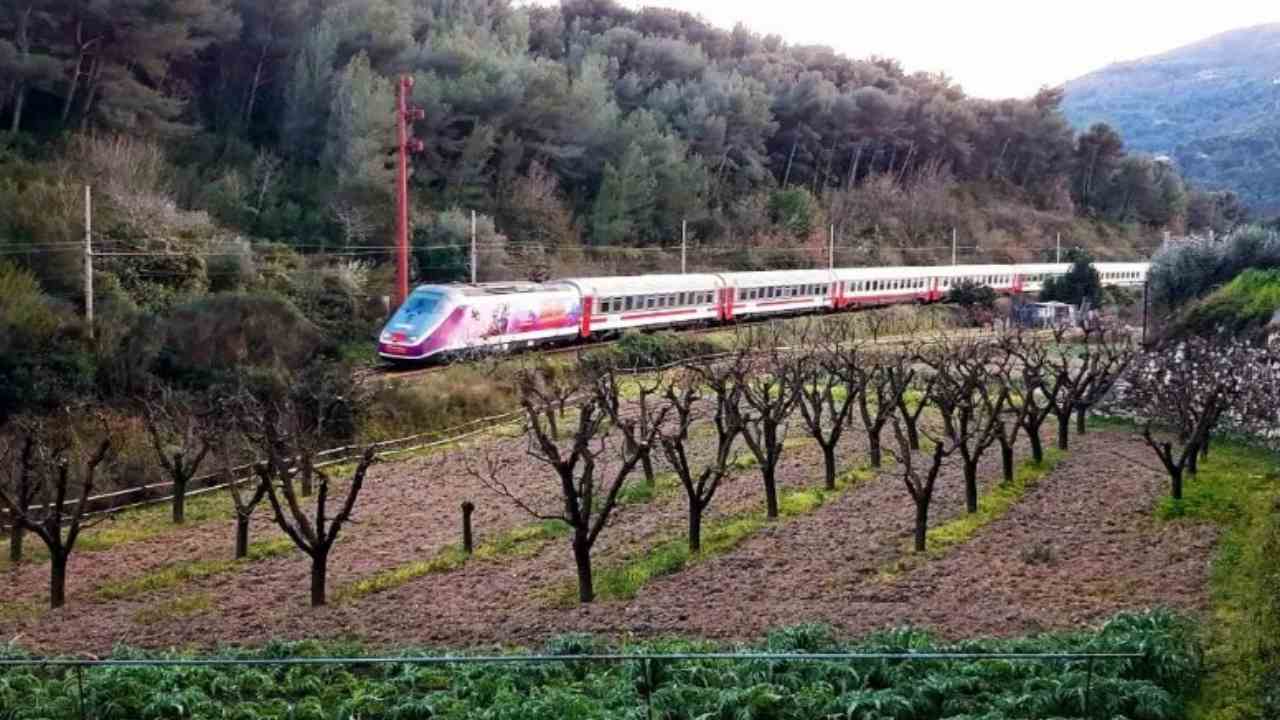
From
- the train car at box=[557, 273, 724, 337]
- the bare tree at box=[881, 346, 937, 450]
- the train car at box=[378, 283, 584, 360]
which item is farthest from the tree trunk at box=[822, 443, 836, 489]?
the train car at box=[557, 273, 724, 337]

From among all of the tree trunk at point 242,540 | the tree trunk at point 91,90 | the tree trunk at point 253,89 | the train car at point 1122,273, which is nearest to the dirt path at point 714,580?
the tree trunk at point 242,540

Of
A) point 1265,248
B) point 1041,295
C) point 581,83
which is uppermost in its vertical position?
point 581,83

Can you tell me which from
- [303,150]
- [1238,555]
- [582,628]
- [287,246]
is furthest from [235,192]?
[1238,555]

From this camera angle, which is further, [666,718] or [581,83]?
[581,83]

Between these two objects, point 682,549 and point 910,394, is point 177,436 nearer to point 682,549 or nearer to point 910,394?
point 682,549

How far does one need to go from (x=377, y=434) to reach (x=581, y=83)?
3052 centimetres

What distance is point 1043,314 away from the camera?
4172cm

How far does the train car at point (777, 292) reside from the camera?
3722 centimetres

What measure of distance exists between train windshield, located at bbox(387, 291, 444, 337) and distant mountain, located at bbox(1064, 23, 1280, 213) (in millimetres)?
77344

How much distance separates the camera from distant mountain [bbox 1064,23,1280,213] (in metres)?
96.6

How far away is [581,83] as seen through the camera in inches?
1983

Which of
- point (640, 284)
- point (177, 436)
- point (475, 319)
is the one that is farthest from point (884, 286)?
point (177, 436)

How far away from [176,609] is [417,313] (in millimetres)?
14627

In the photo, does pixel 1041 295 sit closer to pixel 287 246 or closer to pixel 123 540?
pixel 287 246
